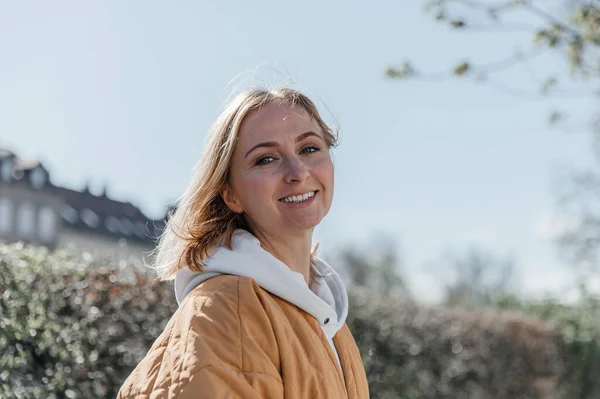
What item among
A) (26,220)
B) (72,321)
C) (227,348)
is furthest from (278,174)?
(26,220)

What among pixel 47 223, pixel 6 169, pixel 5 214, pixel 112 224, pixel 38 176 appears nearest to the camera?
pixel 112 224

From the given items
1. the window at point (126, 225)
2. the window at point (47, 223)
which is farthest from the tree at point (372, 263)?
the window at point (47, 223)

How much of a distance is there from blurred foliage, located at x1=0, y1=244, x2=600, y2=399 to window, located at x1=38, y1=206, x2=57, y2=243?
2613 cm

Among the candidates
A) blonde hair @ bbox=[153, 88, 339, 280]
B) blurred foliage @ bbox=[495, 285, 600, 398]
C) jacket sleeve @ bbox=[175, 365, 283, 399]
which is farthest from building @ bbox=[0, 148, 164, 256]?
jacket sleeve @ bbox=[175, 365, 283, 399]

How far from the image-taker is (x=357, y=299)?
7383 mm

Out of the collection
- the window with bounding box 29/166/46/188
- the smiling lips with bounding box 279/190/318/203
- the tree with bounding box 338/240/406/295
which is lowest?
the tree with bounding box 338/240/406/295

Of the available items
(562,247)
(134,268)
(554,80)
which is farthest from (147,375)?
(562,247)

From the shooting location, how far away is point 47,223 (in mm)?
35656

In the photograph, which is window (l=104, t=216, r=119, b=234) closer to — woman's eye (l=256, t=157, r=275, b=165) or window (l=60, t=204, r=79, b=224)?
window (l=60, t=204, r=79, b=224)

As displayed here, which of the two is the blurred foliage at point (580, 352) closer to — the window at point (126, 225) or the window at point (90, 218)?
the window at point (126, 225)

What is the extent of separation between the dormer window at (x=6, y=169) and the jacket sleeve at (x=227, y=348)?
37.4m

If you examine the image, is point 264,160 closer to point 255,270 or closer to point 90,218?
point 255,270

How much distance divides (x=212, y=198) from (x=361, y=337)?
4.95m

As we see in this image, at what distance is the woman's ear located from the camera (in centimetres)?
246
